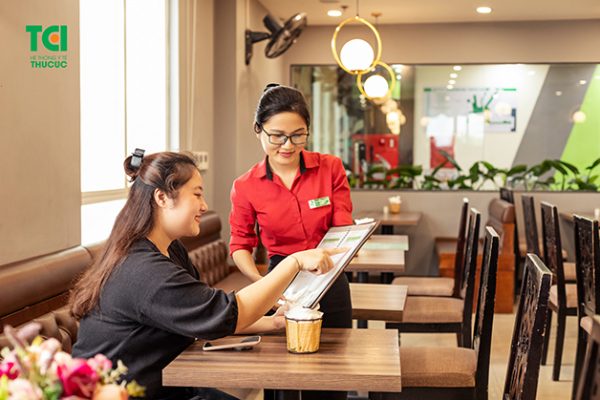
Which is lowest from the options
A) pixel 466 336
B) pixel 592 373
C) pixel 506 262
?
pixel 506 262

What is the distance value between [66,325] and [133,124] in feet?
9.13

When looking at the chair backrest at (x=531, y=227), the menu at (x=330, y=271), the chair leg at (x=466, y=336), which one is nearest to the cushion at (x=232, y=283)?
the chair leg at (x=466, y=336)

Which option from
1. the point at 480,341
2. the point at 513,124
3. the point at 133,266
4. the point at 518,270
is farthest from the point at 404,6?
the point at 133,266

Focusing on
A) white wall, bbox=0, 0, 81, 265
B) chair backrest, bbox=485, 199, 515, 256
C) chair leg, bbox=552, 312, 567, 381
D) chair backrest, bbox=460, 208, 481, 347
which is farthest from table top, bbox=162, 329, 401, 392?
chair backrest, bbox=485, 199, 515, 256

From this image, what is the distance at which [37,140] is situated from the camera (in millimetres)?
3725

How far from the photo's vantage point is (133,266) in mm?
2295

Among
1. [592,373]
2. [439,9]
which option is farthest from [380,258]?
[439,9]

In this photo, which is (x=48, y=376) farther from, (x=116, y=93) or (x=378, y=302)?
(x=116, y=93)

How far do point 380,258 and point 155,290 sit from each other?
2728mm

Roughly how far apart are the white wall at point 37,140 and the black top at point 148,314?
1300 mm

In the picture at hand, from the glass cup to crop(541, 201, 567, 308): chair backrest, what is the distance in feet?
10.0

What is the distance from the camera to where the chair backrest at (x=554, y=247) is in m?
5.14

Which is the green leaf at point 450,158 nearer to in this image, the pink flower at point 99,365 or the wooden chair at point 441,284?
the wooden chair at point 441,284

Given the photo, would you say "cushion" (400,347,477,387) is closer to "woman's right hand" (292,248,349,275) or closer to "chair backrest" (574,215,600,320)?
"woman's right hand" (292,248,349,275)
